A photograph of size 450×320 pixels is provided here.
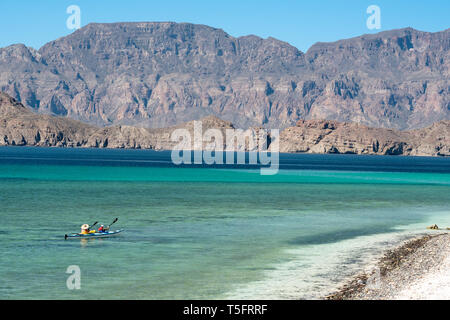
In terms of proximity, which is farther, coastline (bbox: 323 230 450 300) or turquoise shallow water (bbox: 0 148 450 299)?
turquoise shallow water (bbox: 0 148 450 299)

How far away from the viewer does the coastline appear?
96.6ft

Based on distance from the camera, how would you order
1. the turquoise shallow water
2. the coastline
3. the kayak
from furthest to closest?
1. the kayak
2. the turquoise shallow water
3. the coastline

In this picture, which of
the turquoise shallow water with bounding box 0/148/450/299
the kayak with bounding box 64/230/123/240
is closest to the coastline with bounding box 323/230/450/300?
the turquoise shallow water with bounding box 0/148/450/299

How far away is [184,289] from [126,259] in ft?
28.4

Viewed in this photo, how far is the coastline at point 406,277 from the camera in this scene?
2945 centimetres

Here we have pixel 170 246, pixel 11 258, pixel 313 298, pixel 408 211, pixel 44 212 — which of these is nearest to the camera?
pixel 313 298

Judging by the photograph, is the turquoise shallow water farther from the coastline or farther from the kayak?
the coastline

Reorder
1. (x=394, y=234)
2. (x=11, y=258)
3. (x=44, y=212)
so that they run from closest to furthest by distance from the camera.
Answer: (x=11, y=258) → (x=394, y=234) → (x=44, y=212)

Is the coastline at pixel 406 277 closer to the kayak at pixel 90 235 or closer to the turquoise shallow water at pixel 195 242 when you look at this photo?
the turquoise shallow water at pixel 195 242

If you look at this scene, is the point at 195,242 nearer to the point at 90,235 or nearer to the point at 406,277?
the point at 90,235

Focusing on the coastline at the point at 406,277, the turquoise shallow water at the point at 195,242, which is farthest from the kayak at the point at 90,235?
the coastline at the point at 406,277
